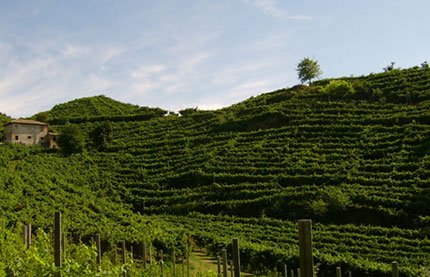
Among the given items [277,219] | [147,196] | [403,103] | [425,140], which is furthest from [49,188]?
[403,103]

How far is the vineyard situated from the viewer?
57.1ft

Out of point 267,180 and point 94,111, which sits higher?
point 94,111

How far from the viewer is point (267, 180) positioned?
27984 mm

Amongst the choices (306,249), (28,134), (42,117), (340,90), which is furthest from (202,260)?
(42,117)

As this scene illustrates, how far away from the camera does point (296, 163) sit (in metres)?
28.9

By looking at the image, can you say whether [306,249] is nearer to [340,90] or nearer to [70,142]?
[70,142]

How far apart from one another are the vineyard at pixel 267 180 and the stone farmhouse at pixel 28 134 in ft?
10.3

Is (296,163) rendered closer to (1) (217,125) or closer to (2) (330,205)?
(2) (330,205)

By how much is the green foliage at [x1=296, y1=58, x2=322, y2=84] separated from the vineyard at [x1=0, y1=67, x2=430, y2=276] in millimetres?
10759

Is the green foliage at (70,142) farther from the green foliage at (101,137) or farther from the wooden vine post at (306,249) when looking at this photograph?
the wooden vine post at (306,249)

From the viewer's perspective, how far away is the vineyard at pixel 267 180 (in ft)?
57.1

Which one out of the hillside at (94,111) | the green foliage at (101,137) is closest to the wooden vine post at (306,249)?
the green foliage at (101,137)

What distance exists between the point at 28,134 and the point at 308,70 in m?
41.3

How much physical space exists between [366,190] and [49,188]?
22.1m
